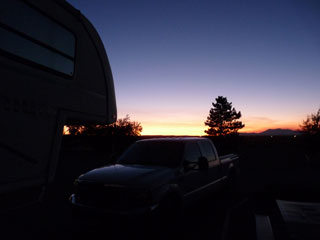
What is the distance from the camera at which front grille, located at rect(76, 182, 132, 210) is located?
144 inches

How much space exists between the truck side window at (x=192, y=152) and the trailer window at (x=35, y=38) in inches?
Result: 117

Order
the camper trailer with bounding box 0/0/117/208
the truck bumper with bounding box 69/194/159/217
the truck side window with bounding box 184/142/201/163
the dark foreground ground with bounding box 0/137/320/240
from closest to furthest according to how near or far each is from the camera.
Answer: the camper trailer with bounding box 0/0/117/208 < the truck bumper with bounding box 69/194/159/217 < the dark foreground ground with bounding box 0/137/320/240 < the truck side window with bounding box 184/142/201/163

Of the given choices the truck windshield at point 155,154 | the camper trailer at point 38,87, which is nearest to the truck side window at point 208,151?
the truck windshield at point 155,154

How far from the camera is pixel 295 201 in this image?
263 inches

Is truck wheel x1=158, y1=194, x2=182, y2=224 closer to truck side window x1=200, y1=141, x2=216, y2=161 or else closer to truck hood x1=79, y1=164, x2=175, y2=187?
truck hood x1=79, y1=164, x2=175, y2=187

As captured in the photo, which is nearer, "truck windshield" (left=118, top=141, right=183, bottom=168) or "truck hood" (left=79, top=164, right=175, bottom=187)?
"truck hood" (left=79, top=164, right=175, bottom=187)

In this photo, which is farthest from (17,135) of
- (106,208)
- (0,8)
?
(106,208)

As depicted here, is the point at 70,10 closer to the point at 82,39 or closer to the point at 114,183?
the point at 82,39

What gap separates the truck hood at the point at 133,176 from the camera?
3.81 meters

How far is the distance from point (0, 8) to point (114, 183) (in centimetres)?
279

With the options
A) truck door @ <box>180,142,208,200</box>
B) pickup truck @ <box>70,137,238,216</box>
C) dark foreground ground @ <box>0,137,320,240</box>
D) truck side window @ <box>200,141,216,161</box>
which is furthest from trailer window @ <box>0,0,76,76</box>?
truck side window @ <box>200,141,216,161</box>

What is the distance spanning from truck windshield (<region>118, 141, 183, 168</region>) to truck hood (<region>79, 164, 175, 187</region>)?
43 cm

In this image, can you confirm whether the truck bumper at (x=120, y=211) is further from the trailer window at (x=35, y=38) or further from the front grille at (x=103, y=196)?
the trailer window at (x=35, y=38)

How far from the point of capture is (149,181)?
12.6 ft
